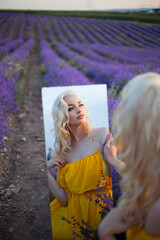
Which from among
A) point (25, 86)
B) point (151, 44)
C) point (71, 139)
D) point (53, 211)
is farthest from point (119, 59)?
point (53, 211)

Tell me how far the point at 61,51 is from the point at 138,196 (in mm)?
2396

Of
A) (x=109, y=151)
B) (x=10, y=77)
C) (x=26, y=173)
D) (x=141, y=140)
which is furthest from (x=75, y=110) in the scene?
(x=10, y=77)

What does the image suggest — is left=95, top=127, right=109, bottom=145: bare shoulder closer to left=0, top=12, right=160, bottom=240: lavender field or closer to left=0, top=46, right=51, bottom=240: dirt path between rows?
left=0, top=12, right=160, bottom=240: lavender field

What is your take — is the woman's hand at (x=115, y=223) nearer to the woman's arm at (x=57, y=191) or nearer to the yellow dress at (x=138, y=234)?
the yellow dress at (x=138, y=234)

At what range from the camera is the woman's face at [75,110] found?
5.31 feet

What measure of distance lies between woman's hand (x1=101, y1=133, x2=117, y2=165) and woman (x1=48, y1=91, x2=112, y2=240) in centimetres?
4

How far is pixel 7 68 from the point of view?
283 centimetres

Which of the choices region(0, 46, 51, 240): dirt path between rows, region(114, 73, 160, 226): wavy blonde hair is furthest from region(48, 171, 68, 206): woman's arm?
region(114, 73, 160, 226): wavy blonde hair

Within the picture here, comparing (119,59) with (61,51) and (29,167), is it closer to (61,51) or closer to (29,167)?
(61,51)

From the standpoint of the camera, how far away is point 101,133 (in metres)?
1.72

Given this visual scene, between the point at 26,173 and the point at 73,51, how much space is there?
1.70m

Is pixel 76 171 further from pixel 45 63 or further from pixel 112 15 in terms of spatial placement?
pixel 112 15

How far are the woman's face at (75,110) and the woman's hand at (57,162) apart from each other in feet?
0.95

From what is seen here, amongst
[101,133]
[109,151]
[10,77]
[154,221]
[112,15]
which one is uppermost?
[112,15]
